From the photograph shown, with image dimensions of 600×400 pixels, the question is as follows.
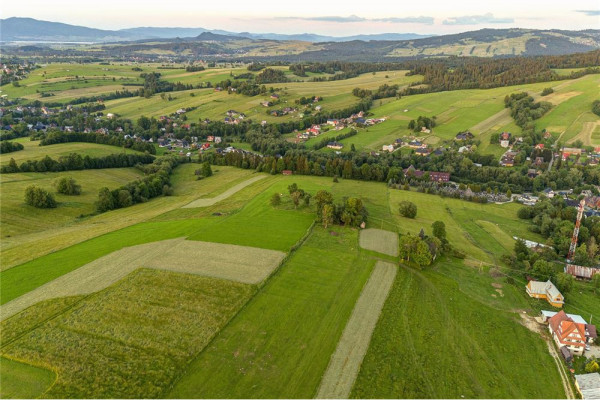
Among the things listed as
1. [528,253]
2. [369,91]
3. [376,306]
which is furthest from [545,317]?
[369,91]

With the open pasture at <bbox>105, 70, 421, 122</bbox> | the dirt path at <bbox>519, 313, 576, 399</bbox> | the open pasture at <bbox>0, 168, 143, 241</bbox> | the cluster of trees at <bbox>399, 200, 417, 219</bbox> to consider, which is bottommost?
the dirt path at <bbox>519, 313, 576, 399</bbox>

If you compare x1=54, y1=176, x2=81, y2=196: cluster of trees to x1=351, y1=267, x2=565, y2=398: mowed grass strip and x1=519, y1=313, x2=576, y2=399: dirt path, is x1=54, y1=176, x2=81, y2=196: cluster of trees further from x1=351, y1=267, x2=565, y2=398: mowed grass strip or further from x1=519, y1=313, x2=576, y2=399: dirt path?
x1=519, y1=313, x2=576, y2=399: dirt path

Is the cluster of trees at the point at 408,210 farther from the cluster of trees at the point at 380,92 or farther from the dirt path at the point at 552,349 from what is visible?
the cluster of trees at the point at 380,92

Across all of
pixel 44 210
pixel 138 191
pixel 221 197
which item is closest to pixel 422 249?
pixel 221 197

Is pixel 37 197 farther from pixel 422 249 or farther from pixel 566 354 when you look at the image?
pixel 566 354

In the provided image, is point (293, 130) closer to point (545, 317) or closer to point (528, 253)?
point (528, 253)

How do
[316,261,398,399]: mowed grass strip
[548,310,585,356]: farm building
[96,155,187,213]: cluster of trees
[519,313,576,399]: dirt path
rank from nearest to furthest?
[316,261,398,399]: mowed grass strip
[519,313,576,399]: dirt path
[548,310,585,356]: farm building
[96,155,187,213]: cluster of trees

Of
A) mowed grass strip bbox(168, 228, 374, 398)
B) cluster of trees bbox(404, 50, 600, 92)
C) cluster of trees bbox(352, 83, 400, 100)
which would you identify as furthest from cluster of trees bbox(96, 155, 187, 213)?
cluster of trees bbox(404, 50, 600, 92)
